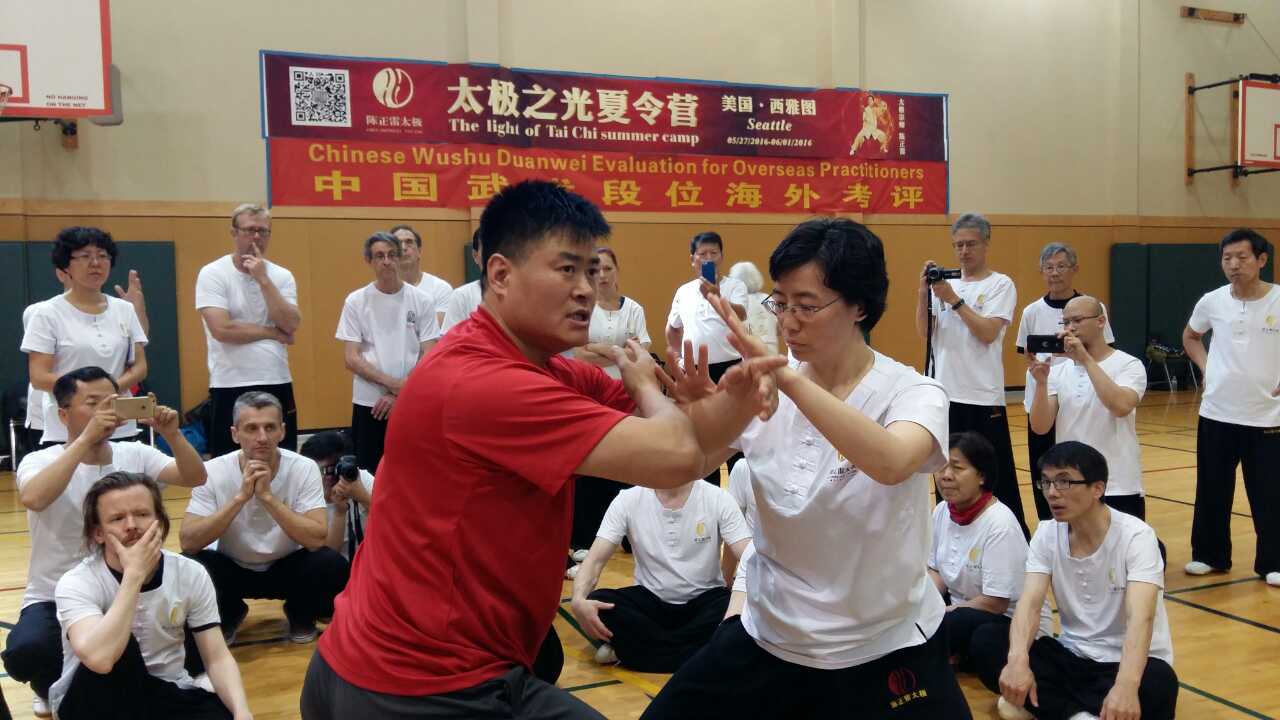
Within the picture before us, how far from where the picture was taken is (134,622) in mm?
3775

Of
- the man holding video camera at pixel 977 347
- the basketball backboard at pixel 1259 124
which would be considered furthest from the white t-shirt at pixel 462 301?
the basketball backboard at pixel 1259 124

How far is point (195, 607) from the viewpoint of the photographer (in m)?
3.85

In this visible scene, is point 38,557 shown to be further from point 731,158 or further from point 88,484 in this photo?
point 731,158

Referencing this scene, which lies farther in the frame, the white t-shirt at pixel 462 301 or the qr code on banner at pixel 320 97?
the qr code on banner at pixel 320 97

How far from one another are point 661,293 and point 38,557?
338 inches

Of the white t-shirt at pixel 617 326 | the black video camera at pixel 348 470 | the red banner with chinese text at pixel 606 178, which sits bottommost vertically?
the black video camera at pixel 348 470

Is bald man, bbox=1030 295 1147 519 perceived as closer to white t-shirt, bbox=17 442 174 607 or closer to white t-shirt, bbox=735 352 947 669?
white t-shirt, bbox=735 352 947 669

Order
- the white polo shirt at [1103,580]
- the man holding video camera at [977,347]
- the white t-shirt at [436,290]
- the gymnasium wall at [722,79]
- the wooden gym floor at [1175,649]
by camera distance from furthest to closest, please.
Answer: the gymnasium wall at [722,79], the white t-shirt at [436,290], the man holding video camera at [977,347], the wooden gym floor at [1175,649], the white polo shirt at [1103,580]

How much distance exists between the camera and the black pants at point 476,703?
1857 millimetres

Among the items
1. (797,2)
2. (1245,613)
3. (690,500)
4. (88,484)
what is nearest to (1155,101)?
(797,2)

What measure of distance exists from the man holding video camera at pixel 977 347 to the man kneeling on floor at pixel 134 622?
4.18 meters

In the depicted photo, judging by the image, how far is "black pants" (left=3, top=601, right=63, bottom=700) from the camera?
402 centimetres

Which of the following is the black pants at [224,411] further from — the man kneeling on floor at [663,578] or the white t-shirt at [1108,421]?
the white t-shirt at [1108,421]

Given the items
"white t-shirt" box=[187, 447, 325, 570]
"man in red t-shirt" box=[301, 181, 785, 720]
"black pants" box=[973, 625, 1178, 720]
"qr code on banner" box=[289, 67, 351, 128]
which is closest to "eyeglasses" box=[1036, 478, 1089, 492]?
Answer: "black pants" box=[973, 625, 1178, 720]
